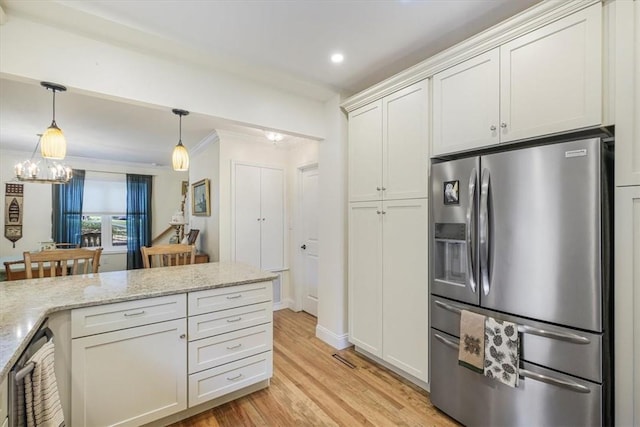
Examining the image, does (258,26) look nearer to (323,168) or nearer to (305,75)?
(305,75)

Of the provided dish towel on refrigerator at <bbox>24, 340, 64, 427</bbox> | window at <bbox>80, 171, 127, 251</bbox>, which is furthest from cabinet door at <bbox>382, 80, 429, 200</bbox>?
window at <bbox>80, 171, 127, 251</bbox>

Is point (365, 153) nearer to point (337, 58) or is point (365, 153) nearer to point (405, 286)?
point (337, 58)

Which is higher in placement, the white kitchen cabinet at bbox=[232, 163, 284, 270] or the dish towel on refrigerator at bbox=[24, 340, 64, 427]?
the white kitchen cabinet at bbox=[232, 163, 284, 270]

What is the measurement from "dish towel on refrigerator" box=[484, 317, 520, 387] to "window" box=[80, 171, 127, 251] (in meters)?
6.93

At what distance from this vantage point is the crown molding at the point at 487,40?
1.55m

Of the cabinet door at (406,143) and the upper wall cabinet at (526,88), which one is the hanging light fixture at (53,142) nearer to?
the cabinet door at (406,143)

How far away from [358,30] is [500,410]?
257cm

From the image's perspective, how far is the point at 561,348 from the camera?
1.47 meters

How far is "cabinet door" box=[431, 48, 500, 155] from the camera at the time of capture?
72.2 inches

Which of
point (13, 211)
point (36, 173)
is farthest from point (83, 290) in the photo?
point (13, 211)

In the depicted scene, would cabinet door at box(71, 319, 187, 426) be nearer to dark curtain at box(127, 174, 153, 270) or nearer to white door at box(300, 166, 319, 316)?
white door at box(300, 166, 319, 316)

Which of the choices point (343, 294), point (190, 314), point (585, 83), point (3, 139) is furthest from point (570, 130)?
point (3, 139)

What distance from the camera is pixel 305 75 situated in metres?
2.65

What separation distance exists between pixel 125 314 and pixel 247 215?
242 centimetres
